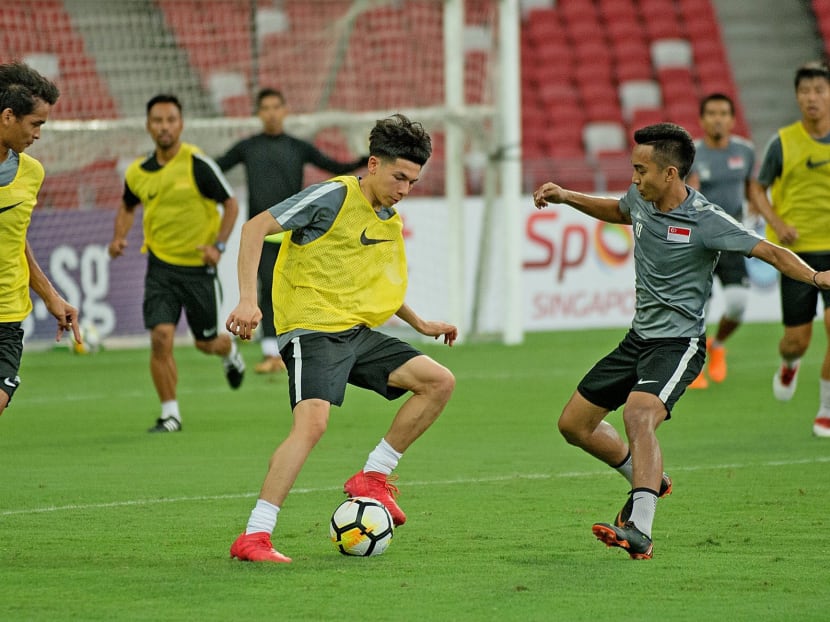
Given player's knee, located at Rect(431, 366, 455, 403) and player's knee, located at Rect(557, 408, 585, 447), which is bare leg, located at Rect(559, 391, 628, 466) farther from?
player's knee, located at Rect(431, 366, 455, 403)

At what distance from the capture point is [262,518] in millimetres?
5797

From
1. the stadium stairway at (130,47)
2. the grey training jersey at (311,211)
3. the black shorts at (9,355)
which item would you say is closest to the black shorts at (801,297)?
the grey training jersey at (311,211)

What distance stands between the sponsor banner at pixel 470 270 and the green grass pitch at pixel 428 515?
376cm

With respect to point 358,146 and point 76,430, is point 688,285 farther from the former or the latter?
point 358,146

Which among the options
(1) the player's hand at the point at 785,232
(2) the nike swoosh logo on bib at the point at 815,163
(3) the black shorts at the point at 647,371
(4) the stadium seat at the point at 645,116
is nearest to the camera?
(3) the black shorts at the point at 647,371

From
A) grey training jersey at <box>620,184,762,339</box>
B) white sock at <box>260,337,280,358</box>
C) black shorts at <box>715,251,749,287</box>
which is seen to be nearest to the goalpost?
white sock at <box>260,337,280,358</box>

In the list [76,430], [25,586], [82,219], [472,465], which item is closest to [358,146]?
[82,219]

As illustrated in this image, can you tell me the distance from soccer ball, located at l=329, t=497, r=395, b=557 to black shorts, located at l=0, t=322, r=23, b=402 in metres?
1.79

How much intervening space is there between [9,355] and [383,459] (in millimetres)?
1821

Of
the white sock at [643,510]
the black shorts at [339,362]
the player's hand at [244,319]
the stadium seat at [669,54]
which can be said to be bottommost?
the white sock at [643,510]

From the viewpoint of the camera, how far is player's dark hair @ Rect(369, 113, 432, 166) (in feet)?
20.3

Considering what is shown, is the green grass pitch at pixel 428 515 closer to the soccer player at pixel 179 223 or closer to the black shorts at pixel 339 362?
the black shorts at pixel 339 362

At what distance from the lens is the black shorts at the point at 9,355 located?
6801 mm

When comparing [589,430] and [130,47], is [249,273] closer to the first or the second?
[589,430]
